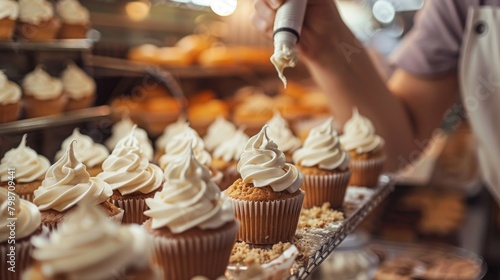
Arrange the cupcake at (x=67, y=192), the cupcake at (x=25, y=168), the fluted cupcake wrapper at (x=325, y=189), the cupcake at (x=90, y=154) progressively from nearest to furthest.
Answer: the cupcake at (x=67, y=192), the cupcake at (x=25, y=168), the cupcake at (x=90, y=154), the fluted cupcake wrapper at (x=325, y=189)

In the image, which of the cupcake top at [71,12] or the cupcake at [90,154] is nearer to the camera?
the cupcake at [90,154]

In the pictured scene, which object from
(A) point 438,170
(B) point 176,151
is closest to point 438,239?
(A) point 438,170

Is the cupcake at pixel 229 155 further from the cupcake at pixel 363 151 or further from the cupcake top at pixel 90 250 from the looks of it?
the cupcake top at pixel 90 250

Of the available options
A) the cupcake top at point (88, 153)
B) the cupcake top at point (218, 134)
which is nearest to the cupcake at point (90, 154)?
the cupcake top at point (88, 153)

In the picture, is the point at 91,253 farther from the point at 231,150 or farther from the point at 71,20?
the point at 71,20

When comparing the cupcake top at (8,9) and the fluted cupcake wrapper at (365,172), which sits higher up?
the cupcake top at (8,9)

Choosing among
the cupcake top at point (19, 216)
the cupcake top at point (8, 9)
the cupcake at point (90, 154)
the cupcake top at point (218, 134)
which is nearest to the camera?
the cupcake top at point (19, 216)

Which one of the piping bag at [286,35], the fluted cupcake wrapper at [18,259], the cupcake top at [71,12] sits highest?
the cupcake top at [71,12]

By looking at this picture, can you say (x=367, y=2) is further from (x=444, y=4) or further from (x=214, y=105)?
(x=444, y=4)
